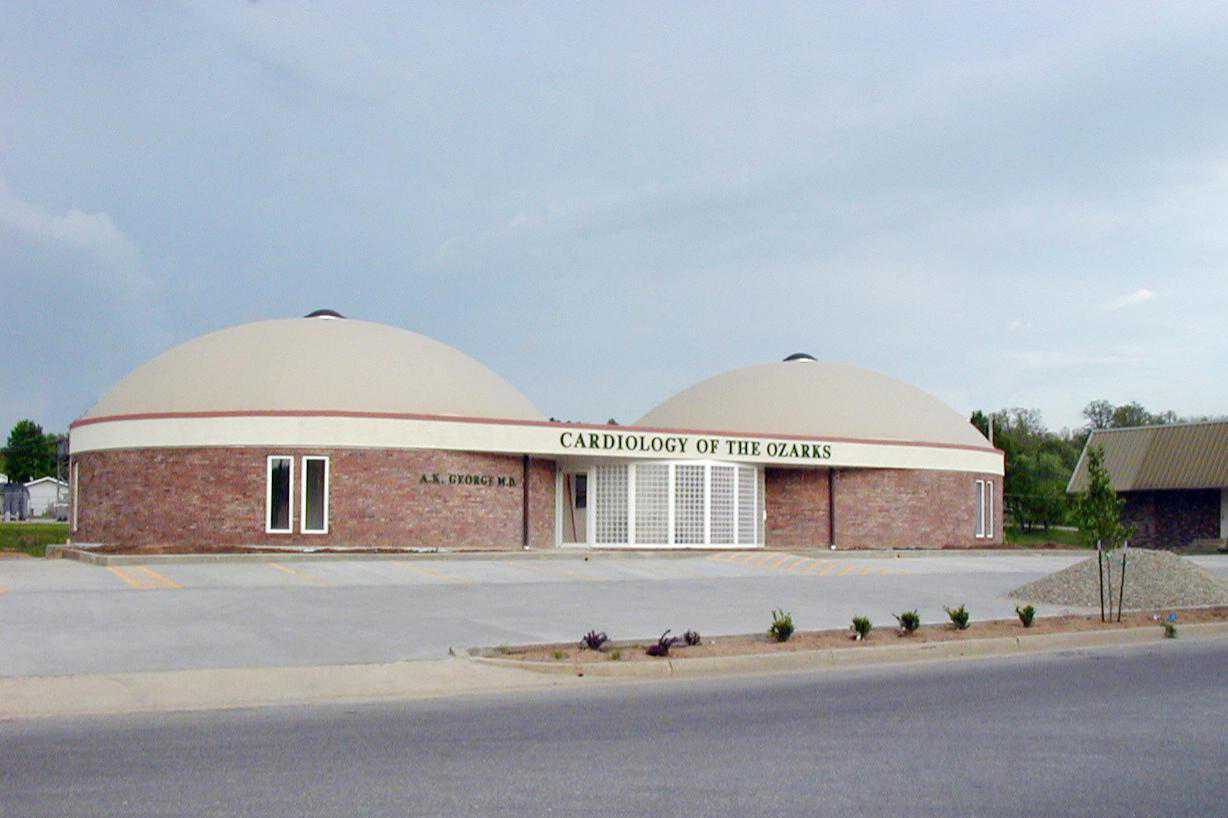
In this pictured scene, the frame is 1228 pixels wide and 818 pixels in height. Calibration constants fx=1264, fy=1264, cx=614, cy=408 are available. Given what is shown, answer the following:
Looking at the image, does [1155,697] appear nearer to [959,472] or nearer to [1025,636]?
[1025,636]

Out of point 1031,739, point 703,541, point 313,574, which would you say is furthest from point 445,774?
point 703,541

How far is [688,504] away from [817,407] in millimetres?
9370

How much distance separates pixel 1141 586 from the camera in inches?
920

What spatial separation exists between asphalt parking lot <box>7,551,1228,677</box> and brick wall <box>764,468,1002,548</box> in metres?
7.53

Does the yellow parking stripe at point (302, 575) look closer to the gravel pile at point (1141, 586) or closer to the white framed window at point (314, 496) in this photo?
the white framed window at point (314, 496)

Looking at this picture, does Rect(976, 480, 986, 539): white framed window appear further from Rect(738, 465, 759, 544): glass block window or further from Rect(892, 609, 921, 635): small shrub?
Rect(892, 609, 921, 635): small shrub

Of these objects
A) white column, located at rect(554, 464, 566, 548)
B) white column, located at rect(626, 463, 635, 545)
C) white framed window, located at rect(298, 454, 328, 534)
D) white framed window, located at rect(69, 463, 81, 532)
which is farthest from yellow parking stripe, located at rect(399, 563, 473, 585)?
white framed window, located at rect(69, 463, 81, 532)

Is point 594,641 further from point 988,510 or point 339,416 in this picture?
point 988,510

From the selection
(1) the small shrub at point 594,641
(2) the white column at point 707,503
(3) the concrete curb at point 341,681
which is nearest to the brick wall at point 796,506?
(2) the white column at point 707,503

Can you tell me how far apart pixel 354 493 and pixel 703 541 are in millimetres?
10194

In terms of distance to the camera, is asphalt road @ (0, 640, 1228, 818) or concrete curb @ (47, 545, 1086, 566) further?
concrete curb @ (47, 545, 1086, 566)

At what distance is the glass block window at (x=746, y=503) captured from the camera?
122 ft

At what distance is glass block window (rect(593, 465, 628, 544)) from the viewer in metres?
36.0

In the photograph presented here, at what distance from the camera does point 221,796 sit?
307 inches
